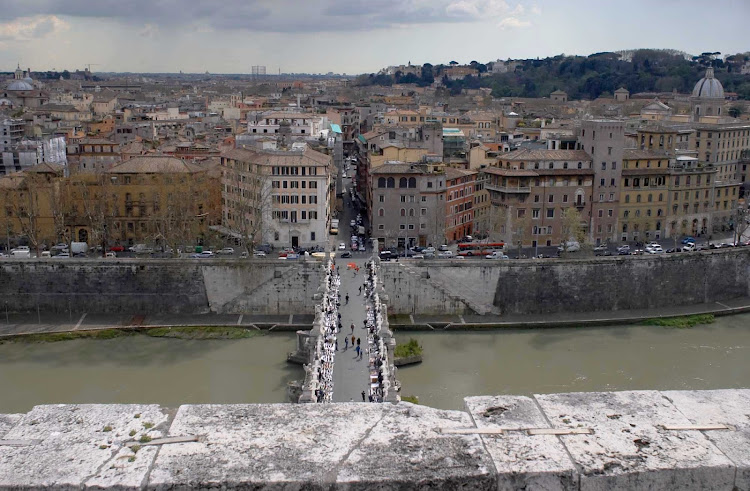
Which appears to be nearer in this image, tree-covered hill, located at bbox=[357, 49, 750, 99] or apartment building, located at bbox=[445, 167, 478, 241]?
apartment building, located at bbox=[445, 167, 478, 241]

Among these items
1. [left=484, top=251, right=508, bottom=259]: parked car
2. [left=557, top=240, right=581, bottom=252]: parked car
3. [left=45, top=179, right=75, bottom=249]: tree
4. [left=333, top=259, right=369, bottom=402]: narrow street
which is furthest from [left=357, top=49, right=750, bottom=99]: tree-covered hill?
[left=45, top=179, right=75, bottom=249]: tree

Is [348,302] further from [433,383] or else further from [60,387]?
[60,387]

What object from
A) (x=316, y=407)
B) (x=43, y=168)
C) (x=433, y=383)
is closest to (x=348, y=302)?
(x=433, y=383)

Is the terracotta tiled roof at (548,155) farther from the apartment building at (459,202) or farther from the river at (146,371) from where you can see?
Answer: the river at (146,371)

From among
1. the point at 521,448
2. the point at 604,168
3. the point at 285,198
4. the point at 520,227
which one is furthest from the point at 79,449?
the point at 604,168

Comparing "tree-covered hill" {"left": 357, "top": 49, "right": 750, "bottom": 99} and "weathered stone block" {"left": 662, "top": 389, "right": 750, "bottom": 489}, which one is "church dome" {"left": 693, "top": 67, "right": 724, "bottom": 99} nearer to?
"tree-covered hill" {"left": 357, "top": 49, "right": 750, "bottom": 99}

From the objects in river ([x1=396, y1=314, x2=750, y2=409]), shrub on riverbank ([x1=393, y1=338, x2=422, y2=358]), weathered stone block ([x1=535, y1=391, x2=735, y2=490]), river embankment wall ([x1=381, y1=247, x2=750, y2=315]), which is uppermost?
weathered stone block ([x1=535, y1=391, x2=735, y2=490])
